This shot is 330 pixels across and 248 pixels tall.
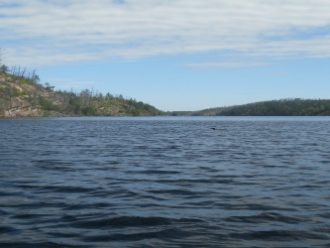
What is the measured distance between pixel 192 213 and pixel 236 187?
19.6 feet

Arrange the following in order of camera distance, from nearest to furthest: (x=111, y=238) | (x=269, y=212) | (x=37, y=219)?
(x=111, y=238) < (x=37, y=219) < (x=269, y=212)

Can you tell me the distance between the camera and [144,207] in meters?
18.2

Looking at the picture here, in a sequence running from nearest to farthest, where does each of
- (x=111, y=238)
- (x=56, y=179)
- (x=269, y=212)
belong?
1. (x=111, y=238)
2. (x=269, y=212)
3. (x=56, y=179)

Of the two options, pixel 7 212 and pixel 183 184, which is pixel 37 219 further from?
pixel 183 184

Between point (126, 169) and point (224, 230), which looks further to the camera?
point (126, 169)

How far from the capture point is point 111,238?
14.3 meters

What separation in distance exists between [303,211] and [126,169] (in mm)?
13905

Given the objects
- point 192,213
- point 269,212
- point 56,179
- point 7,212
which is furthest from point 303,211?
point 56,179

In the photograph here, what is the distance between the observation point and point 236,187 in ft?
74.9

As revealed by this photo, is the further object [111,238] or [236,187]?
[236,187]

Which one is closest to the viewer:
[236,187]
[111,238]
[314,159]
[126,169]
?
[111,238]

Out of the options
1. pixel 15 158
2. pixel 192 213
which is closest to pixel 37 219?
pixel 192 213

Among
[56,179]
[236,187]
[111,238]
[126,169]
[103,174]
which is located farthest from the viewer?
[126,169]

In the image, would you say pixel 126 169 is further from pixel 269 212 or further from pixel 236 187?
pixel 269 212
